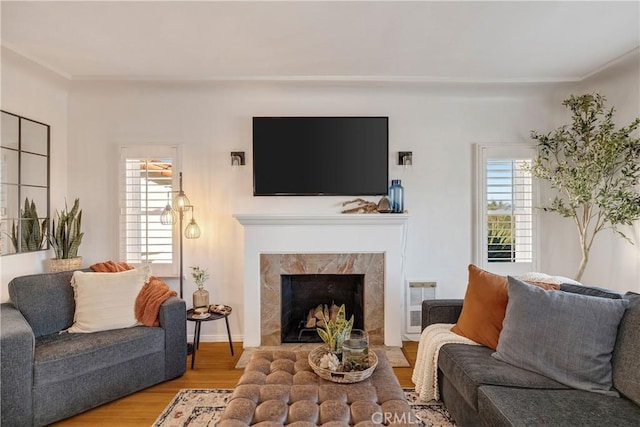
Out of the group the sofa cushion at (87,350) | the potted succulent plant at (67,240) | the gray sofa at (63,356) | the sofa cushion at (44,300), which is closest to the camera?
the gray sofa at (63,356)

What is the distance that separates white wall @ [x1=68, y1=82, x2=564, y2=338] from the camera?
3459 mm

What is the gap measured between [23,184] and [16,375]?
1.76 meters

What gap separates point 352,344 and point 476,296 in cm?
94

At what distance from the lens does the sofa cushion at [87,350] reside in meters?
2.11

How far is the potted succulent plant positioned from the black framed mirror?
6.5 inches

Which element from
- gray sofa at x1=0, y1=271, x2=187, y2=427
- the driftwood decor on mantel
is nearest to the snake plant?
gray sofa at x1=0, y1=271, x2=187, y2=427

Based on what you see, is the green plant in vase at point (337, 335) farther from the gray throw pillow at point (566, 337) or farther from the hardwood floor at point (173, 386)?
the hardwood floor at point (173, 386)

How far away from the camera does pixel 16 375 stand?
1975 mm

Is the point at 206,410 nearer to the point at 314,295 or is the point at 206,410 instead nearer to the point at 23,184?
the point at 314,295

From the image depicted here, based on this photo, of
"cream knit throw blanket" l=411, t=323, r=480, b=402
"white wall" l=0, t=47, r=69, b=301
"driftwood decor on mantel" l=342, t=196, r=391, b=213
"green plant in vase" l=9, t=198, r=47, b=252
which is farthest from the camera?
"driftwood decor on mantel" l=342, t=196, r=391, b=213

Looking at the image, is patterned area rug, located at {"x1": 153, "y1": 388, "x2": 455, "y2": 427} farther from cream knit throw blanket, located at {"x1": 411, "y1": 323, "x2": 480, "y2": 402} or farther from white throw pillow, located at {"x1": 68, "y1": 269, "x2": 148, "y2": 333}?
white throw pillow, located at {"x1": 68, "y1": 269, "x2": 148, "y2": 333}

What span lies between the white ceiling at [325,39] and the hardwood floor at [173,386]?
99.0 inches

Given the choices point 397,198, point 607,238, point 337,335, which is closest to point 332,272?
point 397,198

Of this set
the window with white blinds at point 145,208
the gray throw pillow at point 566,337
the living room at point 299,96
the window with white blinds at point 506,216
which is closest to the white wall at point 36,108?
the living room at point 299,96
